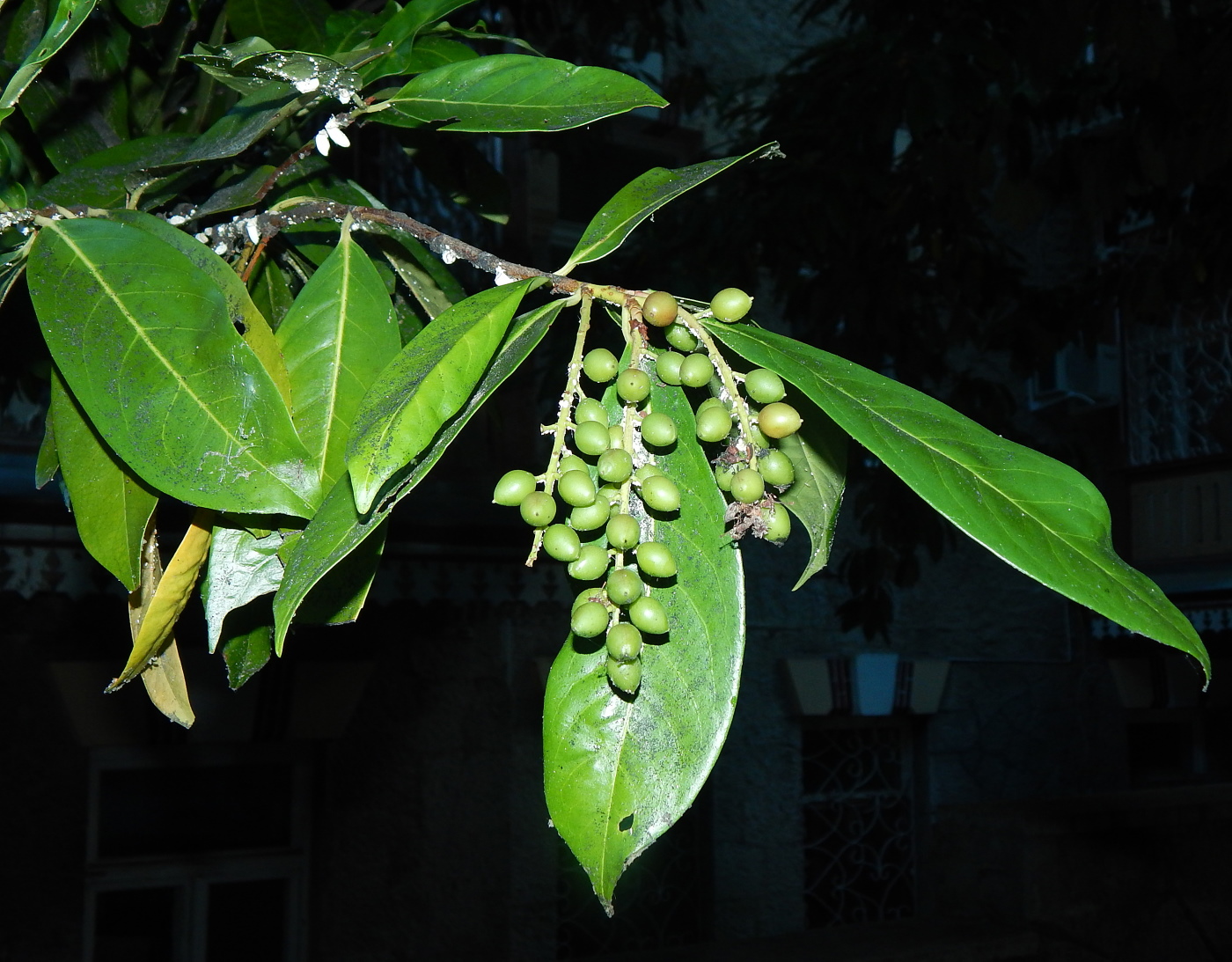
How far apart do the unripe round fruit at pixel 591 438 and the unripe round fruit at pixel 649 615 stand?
0.09 meters

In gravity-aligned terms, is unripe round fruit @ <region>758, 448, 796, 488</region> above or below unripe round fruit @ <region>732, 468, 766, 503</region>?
above

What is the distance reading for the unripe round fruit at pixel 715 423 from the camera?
67 cm

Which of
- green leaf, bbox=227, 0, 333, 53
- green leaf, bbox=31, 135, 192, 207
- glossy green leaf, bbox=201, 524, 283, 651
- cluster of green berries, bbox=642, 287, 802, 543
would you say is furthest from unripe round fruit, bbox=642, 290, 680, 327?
green leaf, bbox=227, 0, 333, 53

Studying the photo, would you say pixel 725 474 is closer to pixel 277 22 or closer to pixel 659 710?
pixel 659 710

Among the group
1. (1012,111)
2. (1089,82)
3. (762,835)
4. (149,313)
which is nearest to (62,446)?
(149,313)

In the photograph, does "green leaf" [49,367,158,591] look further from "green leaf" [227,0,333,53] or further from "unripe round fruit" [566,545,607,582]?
"green leaf" [227,0,333,53]

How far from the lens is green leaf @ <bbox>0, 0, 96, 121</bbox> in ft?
2.22

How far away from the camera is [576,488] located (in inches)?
25.9

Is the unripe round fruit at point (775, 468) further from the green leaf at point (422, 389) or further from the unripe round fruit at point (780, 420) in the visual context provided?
the green leaf at point (422, 389)

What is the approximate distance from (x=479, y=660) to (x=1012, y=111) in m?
2.83

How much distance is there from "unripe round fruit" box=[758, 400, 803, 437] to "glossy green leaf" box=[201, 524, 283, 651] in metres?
0.32

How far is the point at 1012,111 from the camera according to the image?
3.38 meters

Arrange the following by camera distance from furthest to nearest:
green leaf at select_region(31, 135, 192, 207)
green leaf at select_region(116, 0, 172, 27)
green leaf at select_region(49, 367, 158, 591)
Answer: green leaf at select_region(116, 0, 172, 27) < green leaf at select_region(31, 135, 192, 207) < green leaf at select_region(49, 367, 158, 591)

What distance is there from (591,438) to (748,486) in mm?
94
